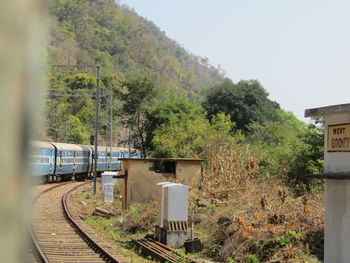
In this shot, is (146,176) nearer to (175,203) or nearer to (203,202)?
(203,202)

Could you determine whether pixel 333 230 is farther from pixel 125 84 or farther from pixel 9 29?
pixel 125 84

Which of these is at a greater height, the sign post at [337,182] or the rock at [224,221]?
the sign post at [337,182]

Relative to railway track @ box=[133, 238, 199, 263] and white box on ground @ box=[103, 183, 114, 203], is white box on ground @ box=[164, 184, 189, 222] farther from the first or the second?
white box on ground @ box=[103, 183, 114, 203]

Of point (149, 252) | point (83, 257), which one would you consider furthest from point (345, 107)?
point (83, 257)

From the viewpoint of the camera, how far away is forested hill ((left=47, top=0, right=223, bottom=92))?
120438 millimetres

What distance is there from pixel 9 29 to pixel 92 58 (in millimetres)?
124389

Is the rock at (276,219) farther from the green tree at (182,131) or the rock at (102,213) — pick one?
the green tree at (182,131)

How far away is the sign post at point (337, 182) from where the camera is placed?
8.47 meters

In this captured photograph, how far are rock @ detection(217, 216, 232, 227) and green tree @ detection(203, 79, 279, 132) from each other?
124 ft

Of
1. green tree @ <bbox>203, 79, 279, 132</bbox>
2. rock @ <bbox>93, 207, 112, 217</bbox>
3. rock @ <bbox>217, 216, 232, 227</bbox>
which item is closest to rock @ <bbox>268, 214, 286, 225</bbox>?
rock @ <bbox>217, 216, 232, 227</bbox>

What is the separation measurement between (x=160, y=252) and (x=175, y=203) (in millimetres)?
1919

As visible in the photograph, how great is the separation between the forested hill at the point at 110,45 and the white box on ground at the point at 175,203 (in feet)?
324

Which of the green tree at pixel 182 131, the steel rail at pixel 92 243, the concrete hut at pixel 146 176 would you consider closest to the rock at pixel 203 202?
the concrete hut at pixel 146 176

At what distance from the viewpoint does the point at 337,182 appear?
8695 millimetres
